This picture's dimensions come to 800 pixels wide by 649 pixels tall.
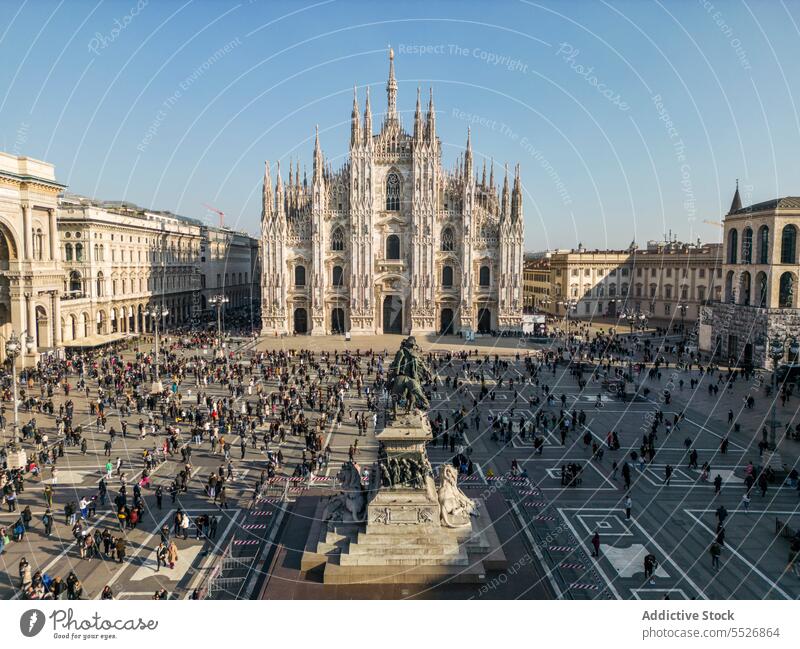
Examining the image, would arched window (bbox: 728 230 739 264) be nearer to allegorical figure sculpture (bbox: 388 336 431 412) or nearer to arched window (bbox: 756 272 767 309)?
arched window (bbox: 756 272 767 309)

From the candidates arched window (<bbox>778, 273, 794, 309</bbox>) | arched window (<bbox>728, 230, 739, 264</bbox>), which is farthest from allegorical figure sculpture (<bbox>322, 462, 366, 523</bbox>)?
arched window (<bbox>728, 230, 739, 264</bbox>)

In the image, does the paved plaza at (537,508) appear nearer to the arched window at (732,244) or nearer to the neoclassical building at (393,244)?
the arched window at (732,244)

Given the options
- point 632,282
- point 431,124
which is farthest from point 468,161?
point 632,282

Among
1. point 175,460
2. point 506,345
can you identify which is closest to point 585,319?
point 506,345

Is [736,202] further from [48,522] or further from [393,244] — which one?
[48,522]

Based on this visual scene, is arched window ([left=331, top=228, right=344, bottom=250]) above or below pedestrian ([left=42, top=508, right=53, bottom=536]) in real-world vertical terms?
above

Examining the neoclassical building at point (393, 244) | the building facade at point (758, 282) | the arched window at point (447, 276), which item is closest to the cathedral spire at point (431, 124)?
the neoclassical building at point (393, 244)

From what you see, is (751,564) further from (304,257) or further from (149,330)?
(149,330)
